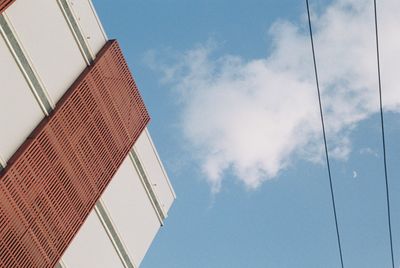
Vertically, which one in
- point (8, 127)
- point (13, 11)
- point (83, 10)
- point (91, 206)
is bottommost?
point (8, 127)

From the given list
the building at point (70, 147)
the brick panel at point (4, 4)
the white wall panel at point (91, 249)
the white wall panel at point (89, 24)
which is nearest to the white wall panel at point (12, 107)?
the building at point (70, 147)

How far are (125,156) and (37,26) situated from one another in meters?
10.8

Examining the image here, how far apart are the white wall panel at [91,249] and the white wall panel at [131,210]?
146 centimetres

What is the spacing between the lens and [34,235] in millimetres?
26969

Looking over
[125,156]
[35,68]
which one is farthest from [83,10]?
[125,156]

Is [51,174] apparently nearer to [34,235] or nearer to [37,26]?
[34,235]

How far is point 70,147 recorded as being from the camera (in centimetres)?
3056

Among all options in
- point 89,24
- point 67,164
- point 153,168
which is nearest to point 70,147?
point 67,164

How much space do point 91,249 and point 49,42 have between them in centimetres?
1170

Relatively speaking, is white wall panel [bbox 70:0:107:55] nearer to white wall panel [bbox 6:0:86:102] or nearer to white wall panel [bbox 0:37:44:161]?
white wall panel [bbox 6:0:86:102]

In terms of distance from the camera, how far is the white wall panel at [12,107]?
1019 inches

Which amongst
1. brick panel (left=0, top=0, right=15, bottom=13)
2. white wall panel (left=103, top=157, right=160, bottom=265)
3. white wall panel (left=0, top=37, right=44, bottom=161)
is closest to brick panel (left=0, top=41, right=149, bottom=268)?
white wall panel (left=0, top=37, right=44, bottom=161)

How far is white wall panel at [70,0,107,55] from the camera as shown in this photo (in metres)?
33.7

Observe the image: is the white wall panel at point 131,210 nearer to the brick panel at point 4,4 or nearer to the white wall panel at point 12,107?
the white wall panel at point 12,107
